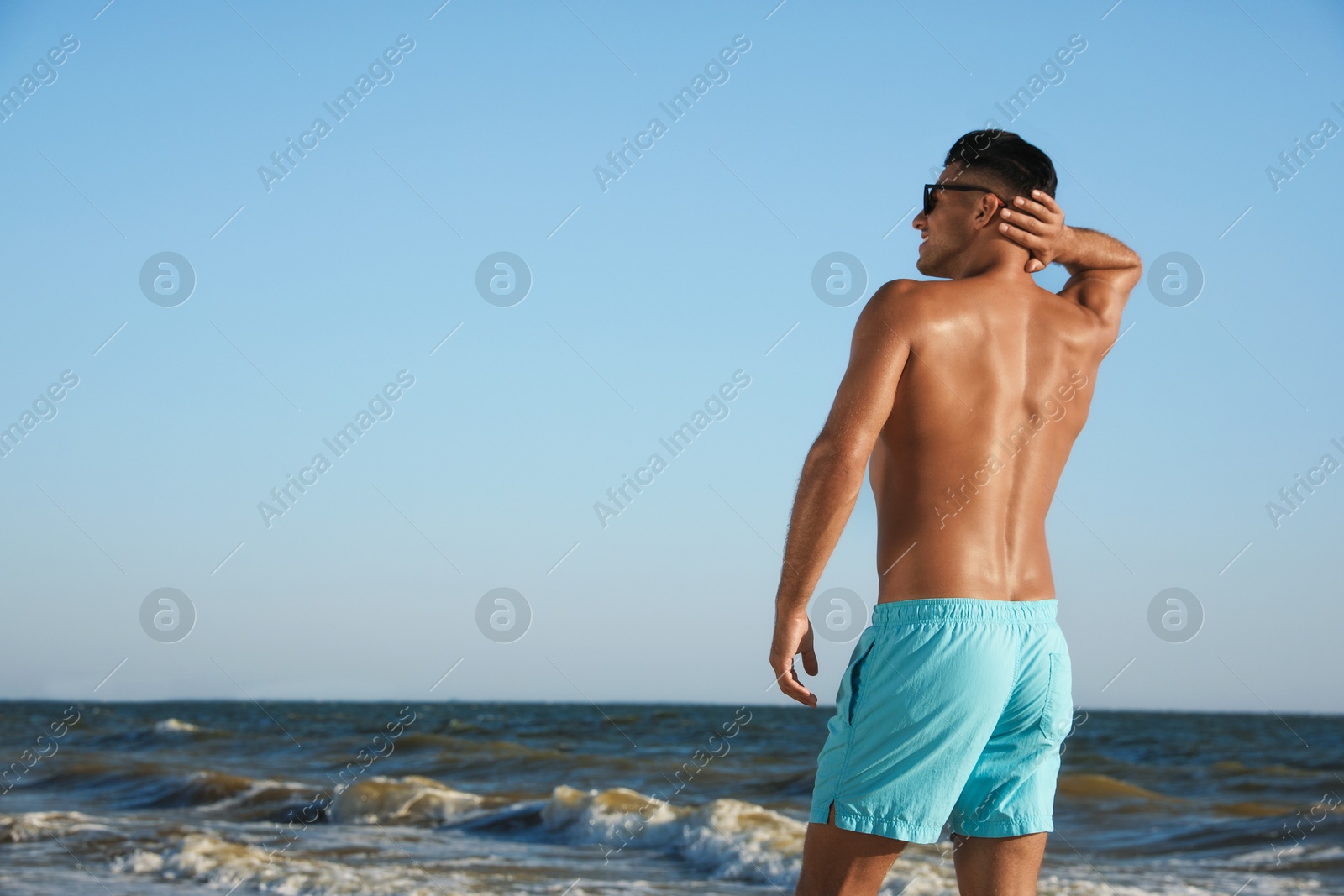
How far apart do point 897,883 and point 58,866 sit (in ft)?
16.4

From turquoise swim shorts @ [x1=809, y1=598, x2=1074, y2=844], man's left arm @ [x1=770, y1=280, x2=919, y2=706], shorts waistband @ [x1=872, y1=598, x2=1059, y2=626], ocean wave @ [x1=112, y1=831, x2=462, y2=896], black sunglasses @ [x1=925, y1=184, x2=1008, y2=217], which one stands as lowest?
ocean wave @ [x1=112, y1=831, x2=462, y2=896]

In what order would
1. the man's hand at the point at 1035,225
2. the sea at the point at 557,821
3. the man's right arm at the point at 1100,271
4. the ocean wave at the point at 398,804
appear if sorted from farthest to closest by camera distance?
the ocean wave at the point at 398,804, the sea at the point at 557,821, the man's right arm at the point at 1100,271, the man's hand at the point at 1035,225

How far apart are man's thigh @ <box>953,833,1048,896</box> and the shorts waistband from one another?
16.5 inches

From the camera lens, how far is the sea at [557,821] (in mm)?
6871

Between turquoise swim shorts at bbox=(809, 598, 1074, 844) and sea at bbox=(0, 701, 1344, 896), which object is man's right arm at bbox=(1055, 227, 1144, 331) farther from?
sea at bbox=(0, 701, 1344, 896)

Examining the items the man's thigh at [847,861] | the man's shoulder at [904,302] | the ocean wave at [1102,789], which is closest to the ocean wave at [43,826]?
the man's thigh at [847,861]

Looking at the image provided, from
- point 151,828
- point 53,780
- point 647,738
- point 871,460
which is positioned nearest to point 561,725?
point 647,738

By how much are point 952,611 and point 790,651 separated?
0.98 ft

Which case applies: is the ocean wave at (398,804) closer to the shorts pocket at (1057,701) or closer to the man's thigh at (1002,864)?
the man's thigh at (1002,864)

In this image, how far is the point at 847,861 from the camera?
6.59ft

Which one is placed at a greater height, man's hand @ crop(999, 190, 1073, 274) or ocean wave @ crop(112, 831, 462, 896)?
man's hand @ crop(999, 190, 1073, 274)

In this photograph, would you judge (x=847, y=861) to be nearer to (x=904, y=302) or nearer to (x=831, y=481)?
(x=831, y=481)

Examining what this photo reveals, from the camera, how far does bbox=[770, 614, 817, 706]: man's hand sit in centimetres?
201

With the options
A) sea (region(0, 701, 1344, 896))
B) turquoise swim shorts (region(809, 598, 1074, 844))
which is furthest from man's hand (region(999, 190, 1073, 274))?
sea (region(0, 701, 1344, 896))
